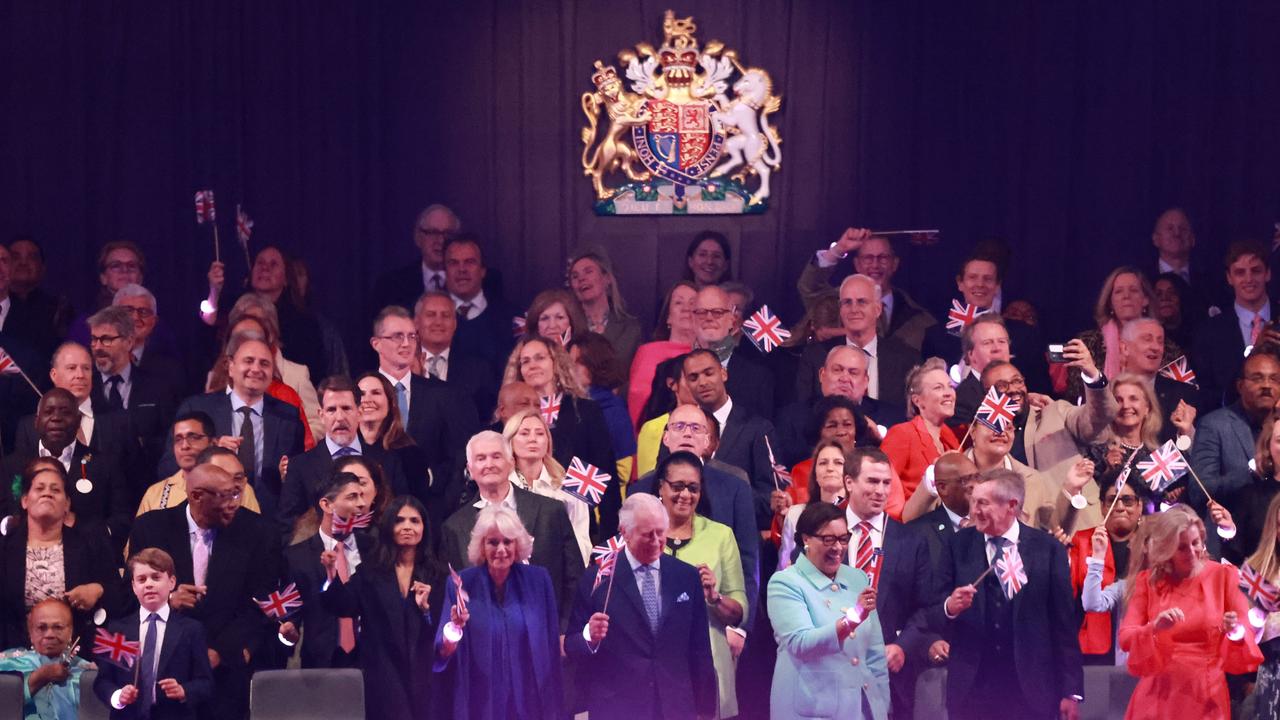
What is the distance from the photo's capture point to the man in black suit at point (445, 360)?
10289mm

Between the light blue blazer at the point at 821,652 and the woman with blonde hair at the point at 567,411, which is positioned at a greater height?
the woman with blonde hair at the point at 567,411

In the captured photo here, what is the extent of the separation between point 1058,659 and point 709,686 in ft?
4.22

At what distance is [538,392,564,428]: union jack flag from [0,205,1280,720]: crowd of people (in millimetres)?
20

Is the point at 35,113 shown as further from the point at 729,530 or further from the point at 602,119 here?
the point at 729,530

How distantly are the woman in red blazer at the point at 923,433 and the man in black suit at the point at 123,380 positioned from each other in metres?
3.10

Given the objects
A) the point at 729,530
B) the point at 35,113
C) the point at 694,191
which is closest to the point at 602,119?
the point at 694,191

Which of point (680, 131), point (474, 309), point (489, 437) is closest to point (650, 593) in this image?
point (489, 437)

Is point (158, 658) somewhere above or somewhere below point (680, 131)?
below

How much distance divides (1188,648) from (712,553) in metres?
1.77

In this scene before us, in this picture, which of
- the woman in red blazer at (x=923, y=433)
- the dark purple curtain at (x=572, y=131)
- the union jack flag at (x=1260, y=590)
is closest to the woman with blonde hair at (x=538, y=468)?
the woman in red blazer at (x=923, y=433)

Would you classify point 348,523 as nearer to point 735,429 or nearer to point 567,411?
point 567,411

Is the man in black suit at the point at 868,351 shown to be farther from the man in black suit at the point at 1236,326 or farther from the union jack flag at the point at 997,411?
the man in black suit at the point at 1236,326

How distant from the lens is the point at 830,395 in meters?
9.38

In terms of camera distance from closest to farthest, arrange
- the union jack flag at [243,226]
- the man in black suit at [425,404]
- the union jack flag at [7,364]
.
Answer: the man in black suit at [425,404]
the union jack flag at [7,364]
the union jack flag at [243,226]
